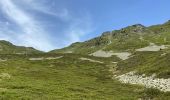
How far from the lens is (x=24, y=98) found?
39594 millimetres

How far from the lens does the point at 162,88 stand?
179 ft

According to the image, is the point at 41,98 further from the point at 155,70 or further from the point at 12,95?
the point at 155,70

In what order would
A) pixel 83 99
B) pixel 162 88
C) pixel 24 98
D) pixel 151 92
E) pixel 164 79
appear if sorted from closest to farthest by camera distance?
pixel 24 98 → pixel 83 99 → pixel 151 92 → pixel 162 88 → pixel 164 79

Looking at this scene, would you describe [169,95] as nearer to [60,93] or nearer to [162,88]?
[162,88]

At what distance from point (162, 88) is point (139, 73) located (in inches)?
1098

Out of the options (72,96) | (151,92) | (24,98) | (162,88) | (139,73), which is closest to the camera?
(24,98)

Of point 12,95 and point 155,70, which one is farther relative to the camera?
point 155,70

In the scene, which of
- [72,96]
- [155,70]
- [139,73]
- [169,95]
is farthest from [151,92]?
[139,73]

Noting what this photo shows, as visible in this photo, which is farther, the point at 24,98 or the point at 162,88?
the point at 162,88

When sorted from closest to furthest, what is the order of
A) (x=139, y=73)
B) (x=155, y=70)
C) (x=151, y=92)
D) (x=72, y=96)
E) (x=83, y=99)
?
(x=83, y=99)
(x=72, y=96)
(x=151, y=92)
(x=155, y=70)
(x=139, y=73)

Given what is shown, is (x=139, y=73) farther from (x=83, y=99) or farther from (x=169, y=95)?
(x=83, y=99)

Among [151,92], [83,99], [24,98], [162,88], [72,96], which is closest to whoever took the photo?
[24,98]

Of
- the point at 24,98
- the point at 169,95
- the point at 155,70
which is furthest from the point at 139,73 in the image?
the point at 24,98

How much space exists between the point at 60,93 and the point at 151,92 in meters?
12.6
